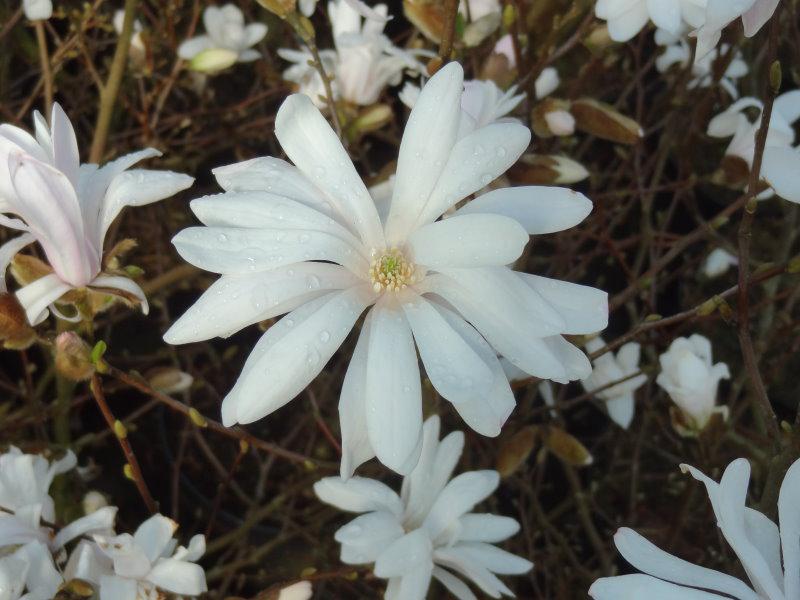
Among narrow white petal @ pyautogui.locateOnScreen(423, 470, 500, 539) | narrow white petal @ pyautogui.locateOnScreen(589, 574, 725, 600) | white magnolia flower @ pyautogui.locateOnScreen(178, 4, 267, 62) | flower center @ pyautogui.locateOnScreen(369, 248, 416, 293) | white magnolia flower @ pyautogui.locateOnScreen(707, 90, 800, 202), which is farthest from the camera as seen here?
white magnolia flower @ pyautogui.locateOnScreen(178, 4, 267, 62)

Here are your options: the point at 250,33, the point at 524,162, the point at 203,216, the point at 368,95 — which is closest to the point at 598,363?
the point at 524,162

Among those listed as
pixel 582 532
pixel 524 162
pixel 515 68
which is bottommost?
pixel 582 532

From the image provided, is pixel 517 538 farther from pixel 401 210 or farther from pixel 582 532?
pixel 401 210

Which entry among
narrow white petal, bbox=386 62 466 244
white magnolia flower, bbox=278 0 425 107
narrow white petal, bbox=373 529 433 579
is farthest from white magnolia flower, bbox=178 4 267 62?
narrow white petal, bbox=373 529 433 579

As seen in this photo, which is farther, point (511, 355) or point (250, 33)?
point (250, 33)

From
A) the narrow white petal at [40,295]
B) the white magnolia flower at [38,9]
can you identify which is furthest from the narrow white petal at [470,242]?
the white magnolia flower at [38,9]

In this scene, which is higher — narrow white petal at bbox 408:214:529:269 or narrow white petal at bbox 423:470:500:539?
narrow white petal at bbox 408:214:529:269

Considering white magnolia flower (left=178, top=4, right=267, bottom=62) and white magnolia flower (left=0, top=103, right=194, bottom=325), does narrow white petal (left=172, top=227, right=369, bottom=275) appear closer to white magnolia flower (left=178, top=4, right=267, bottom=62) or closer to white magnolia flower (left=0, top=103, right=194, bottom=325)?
white magnolia flower (left=0, top=103, right=194, bottom=325)
